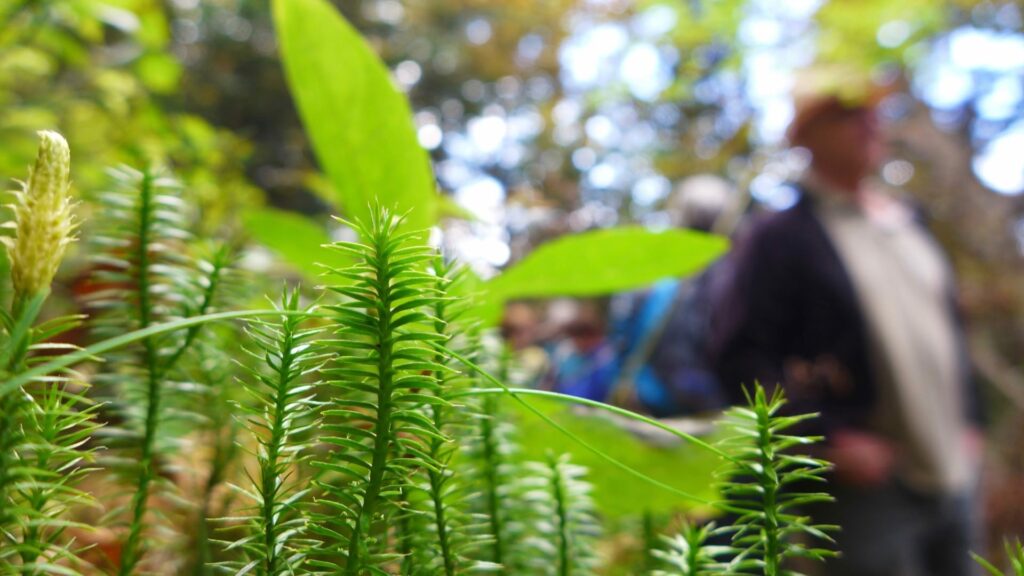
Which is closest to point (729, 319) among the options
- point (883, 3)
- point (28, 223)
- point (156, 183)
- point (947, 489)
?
point (947, 489)

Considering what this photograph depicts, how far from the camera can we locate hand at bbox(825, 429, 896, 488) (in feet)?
4.82

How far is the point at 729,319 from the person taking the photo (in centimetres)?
157

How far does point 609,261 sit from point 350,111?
258mm

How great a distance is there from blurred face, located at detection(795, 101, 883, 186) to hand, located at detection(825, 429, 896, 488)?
26.3 inches

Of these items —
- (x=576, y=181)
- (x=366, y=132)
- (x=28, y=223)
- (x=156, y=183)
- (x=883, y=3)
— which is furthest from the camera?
(x=576, y=181)

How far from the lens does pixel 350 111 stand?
0.55m

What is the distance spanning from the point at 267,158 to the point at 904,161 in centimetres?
501

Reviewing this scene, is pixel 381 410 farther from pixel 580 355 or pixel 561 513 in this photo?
pixel 580 355

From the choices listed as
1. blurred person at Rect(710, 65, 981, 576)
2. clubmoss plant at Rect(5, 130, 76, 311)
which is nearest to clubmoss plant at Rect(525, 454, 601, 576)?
clubmoss plant at Rect(5, 130, 76, 311)

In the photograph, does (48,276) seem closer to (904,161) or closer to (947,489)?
(947,489)

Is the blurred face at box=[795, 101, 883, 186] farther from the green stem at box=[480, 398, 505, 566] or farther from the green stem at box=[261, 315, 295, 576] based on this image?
the green stem at box=[261, 315, 295, 576]

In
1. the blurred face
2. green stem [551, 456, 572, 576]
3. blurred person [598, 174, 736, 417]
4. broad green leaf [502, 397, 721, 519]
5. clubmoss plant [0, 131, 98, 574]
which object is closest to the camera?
clubmoss plant [0, 131, 98, 574]

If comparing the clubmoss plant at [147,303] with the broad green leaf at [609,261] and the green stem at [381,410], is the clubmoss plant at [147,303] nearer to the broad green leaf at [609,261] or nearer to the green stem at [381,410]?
the green stem at [381,410]

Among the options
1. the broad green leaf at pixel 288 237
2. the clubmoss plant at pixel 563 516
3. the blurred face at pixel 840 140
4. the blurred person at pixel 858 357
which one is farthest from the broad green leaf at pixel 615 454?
the blurred face at pixel 840 140
